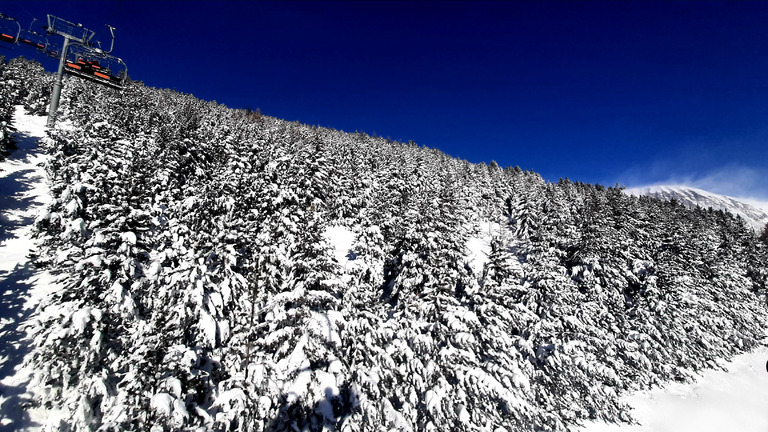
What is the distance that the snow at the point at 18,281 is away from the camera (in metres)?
12.5

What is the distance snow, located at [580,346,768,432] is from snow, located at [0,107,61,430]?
29.8 m

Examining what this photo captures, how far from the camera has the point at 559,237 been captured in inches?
1150

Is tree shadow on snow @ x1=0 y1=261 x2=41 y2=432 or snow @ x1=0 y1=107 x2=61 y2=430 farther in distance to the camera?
snow @ x1=0 y1=107 x2=61 y2=430

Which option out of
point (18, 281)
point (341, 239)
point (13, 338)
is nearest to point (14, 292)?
point (18, 281)

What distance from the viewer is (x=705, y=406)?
27.3 m

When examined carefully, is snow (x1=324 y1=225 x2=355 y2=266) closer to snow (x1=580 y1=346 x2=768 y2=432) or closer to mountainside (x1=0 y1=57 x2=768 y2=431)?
mountainside (x1=0 y1=57 x2=768 y2=431)

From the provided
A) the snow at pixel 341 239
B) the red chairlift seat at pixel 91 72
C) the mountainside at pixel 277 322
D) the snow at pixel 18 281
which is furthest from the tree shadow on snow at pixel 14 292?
the snow at pixel 341 239

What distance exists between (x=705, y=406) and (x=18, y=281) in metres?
50.6

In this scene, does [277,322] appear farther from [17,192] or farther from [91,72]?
[17,192]

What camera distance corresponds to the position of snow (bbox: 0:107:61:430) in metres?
12.5

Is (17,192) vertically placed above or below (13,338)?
above

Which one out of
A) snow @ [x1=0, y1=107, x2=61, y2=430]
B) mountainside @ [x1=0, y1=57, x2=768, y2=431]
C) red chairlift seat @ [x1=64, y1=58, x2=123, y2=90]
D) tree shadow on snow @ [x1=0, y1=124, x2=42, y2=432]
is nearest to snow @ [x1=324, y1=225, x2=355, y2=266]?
mountainside @ [x1=0, y1=57, x2=768, y2=431]

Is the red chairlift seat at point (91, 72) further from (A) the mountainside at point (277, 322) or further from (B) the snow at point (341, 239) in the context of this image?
(B) the snow at point (341, 239)

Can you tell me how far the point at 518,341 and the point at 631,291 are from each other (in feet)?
65.4
